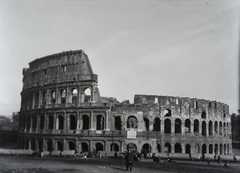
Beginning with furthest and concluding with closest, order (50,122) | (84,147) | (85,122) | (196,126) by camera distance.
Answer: (196,126) < (50,122) < (85,122) < (84,147)

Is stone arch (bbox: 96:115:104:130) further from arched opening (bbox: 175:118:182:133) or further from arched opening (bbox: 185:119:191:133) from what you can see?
arched opening (bbox: 185:119:191:133)

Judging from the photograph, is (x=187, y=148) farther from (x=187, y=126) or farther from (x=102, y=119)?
(x=102, y=119)

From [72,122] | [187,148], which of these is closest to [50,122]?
[72,122]

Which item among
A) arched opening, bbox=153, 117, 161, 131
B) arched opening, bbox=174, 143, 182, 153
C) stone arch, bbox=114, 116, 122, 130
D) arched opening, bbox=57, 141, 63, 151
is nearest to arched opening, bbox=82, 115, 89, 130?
arched opening, bbox=57, 141, 63, 151

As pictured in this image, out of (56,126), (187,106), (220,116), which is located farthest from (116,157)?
(220,116)

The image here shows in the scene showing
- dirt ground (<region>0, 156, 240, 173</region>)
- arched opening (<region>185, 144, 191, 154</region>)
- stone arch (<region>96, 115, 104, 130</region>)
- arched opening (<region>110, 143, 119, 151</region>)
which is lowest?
arched opening (<region>185, 144, 191, 154</region>)

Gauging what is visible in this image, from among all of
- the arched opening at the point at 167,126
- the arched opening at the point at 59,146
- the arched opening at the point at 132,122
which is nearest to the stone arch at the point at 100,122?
the arched opening at the point at 132,122

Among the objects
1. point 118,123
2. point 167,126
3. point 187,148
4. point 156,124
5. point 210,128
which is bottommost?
point 187,148

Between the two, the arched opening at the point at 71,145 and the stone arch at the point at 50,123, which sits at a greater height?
the stone arch at the point at 50,123

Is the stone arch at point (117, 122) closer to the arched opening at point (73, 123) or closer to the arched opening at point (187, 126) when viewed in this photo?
the arched opening at point (73, 123)
